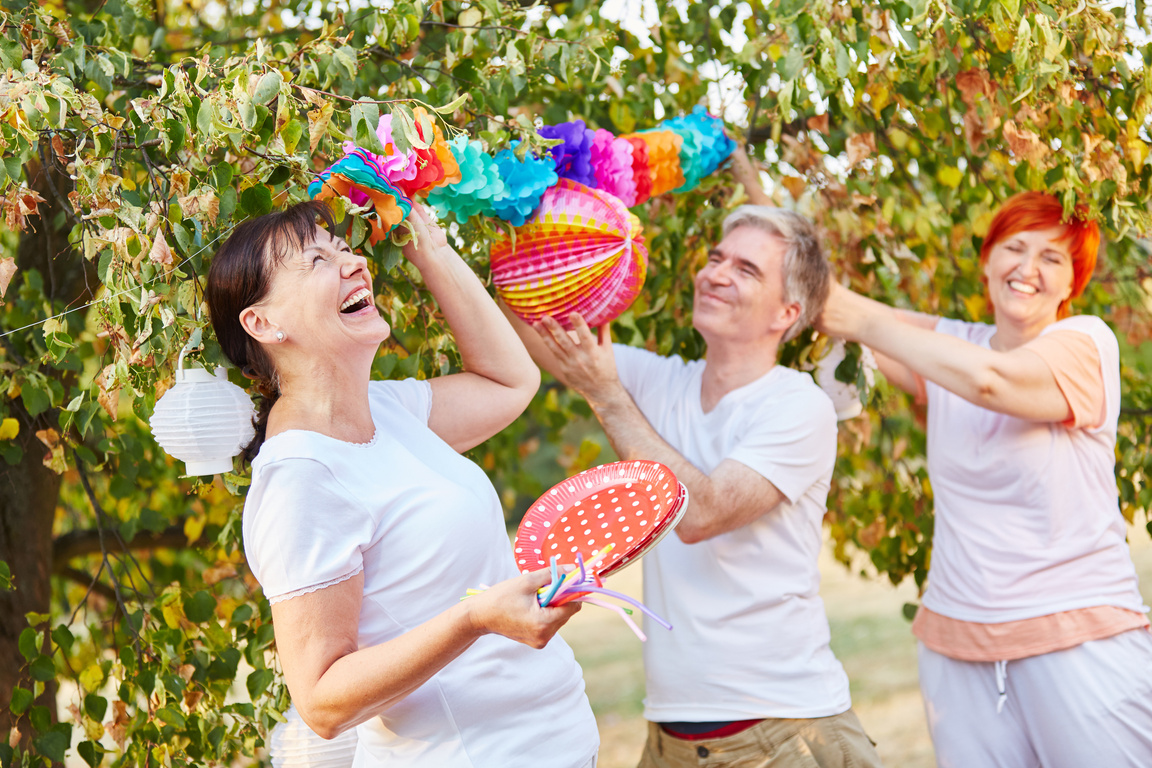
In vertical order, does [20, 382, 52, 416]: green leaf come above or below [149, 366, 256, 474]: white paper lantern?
below

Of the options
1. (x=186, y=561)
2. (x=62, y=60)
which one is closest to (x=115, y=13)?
(x=62, y=60)

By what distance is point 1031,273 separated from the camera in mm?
2383

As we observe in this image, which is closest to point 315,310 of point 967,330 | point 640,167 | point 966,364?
point 640,167

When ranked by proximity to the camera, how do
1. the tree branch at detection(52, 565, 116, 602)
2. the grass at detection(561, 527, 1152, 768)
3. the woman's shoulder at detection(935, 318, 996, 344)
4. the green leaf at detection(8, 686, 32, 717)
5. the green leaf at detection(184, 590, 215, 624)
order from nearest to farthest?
the green leaf at detection(8, 686, 32, 717) < the green leaf at detection(184, 590, 215, 624) < the woman's shoulder at detection(935, 318, 996, 344) < the tree branch at detection(52, 565, 116, 602) < the grass at detection(561, 527, 1152, 768)

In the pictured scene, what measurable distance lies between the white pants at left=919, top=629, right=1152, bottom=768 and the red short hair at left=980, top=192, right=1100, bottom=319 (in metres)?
0.88

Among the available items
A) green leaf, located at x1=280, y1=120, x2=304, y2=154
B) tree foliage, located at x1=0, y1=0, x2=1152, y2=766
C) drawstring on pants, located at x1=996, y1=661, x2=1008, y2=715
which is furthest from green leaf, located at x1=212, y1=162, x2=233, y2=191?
drawstring on pants, located at x1=996, y1=661, x2=1008, y2=715

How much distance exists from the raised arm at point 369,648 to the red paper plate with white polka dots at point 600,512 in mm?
153

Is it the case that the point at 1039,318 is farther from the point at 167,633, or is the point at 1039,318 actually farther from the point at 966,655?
the point at 167,633

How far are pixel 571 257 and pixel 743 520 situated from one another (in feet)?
2.06

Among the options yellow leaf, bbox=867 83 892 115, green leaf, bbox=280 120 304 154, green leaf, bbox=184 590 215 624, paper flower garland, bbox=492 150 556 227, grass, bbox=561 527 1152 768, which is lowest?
grass, bbox=561 527 1152 768

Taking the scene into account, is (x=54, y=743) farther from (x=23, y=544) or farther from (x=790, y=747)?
(x=790, y=747)

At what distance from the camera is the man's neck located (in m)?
2.24

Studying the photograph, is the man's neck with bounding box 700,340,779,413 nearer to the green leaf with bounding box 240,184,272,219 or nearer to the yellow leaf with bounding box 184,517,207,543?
the green leaf with bounding box 240,184,272,219

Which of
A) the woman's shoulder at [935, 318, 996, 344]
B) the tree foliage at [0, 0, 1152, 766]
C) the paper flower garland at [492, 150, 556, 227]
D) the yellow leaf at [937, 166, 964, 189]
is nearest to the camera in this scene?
the tree foliage at [0, 0, 1152, 766]
